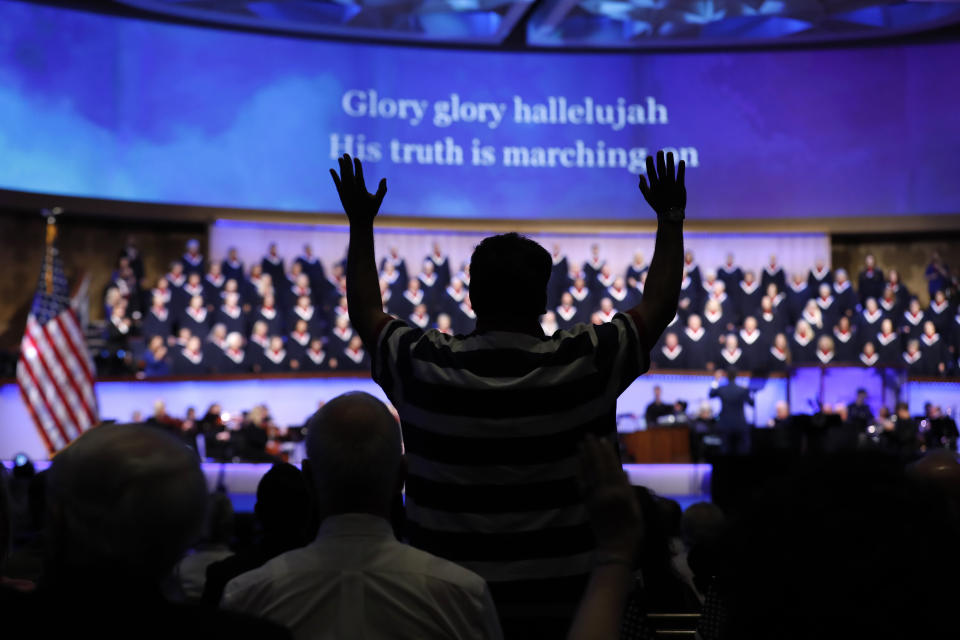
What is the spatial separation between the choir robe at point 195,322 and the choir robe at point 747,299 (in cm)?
704

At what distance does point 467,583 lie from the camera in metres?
1.60

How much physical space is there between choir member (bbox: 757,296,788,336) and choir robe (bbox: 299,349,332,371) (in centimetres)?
560

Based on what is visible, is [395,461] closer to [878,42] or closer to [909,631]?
[909,631]

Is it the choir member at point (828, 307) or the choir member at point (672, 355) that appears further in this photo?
the choir member at point (828, 307)

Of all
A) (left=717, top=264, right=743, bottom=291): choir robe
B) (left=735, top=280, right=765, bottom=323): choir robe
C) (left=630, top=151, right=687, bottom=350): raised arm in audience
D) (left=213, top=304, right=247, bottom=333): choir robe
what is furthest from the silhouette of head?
(left=717, top=264, right=743, bottom=291): choir robe

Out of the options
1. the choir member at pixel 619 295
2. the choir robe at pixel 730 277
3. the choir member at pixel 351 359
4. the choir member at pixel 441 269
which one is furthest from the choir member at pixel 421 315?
the choir robe at pixel 730 277

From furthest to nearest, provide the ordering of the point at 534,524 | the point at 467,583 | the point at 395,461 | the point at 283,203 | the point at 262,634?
1. the point at 283,203
2. the point at 534,524
3. the point at 395,461
4. the point at 467,583
5. the point at 262,634

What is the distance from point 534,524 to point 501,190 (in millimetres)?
15839

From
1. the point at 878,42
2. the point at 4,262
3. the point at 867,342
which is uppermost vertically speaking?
the point at 878,42

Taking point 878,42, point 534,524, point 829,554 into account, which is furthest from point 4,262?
point 829,554

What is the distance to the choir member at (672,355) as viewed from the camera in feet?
46.5

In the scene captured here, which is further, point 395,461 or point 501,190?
point 501,190

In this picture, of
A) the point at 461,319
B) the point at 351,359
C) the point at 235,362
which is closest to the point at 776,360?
the point at 461,319

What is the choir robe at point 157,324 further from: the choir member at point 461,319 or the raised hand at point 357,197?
the raised hand at point 357,197
